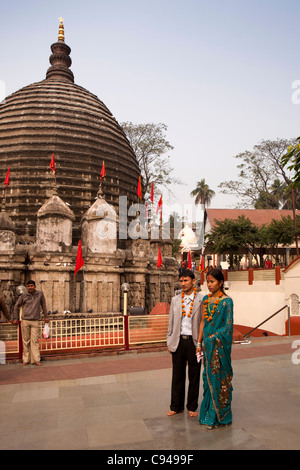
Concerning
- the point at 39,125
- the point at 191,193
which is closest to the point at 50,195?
the point at 39,125

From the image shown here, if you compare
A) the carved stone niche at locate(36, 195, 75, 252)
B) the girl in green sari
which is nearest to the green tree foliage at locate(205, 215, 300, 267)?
the carved stone niche at locate(36, 195, 75, 252)

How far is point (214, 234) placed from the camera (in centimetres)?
2641

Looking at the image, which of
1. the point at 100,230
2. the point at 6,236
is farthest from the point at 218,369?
the point at 6,236

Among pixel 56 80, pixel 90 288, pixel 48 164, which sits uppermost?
pixel 56 80

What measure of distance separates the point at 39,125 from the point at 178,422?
19205mm

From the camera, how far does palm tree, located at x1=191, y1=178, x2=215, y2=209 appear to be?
210ft

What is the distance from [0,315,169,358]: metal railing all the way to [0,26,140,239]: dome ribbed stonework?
10020mm

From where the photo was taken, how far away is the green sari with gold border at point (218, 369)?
162 inches

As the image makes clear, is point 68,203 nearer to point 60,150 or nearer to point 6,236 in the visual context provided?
point 60,150

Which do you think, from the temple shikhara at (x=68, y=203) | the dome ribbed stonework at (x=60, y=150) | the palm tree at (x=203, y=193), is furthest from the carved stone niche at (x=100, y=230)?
the palm tree at (x=203, y=193)

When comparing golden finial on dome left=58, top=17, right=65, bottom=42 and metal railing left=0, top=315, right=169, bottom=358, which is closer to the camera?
metal railing left=0, top=315, right=169, bottom=358

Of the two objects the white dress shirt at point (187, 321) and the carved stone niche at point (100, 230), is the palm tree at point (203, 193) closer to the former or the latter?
the carved stone niche at point (100, 230)

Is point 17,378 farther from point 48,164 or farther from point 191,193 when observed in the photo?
point 191,193

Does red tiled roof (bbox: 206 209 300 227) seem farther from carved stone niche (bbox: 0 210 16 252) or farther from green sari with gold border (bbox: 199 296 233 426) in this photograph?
green sari with gold border (bbox: 199 296 233 426)
